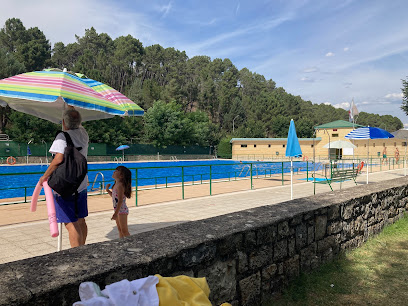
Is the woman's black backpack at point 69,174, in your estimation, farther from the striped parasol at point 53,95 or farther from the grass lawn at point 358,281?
the grass lawn at point 358,281

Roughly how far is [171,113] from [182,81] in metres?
30.5

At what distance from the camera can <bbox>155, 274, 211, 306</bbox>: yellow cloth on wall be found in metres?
1.54

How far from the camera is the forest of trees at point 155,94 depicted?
131 feet

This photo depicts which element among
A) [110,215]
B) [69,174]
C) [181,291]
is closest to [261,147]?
[110,215]

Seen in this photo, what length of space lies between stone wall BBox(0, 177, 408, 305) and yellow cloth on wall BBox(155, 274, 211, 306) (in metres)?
A: 0.30

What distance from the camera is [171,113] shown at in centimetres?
4484

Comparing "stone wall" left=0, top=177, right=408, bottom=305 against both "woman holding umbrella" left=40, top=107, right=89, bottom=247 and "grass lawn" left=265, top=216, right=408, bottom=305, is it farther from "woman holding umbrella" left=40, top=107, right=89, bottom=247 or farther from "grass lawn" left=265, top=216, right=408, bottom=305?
"woman holding umbrella" left=40, top=107, right=89, bottom=247

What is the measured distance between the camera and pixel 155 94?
55.4 meters

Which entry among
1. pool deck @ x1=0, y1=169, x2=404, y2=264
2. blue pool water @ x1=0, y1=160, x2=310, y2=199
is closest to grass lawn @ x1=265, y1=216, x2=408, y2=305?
pool deck @ x1=0, y1=169, x2=404, y2=264

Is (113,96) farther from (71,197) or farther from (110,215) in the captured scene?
(110,215)

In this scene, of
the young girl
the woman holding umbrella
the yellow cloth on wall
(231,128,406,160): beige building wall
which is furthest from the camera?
(231,128,406,160): beige building wall

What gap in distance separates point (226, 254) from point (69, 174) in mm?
1710

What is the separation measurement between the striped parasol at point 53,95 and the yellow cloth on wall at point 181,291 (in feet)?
7.85

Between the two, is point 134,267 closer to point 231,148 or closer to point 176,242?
point 176,242
